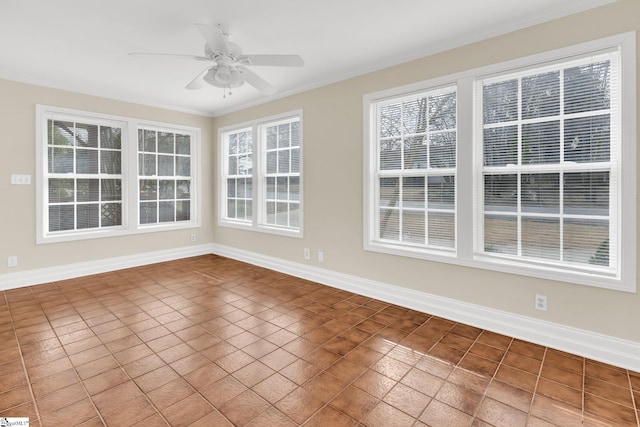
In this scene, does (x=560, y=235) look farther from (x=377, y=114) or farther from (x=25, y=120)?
(x=25, y=120)

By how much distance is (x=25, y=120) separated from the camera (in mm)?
4148

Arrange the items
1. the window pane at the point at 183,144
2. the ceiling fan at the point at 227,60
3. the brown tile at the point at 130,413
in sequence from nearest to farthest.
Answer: the brown tile at the point at 130,413
the ceiling fan at the point at 227,60
the window pane at the point at 183,144

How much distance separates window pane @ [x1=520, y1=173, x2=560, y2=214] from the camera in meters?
2.70

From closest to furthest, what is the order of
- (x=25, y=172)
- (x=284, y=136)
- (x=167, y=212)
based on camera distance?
1. (x=25, y=172)
2. (x=284, y=136)
3. (x=167, y=212)

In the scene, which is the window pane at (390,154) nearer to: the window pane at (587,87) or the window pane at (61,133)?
the window pane at (587,87)

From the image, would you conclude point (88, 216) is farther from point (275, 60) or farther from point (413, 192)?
point (413, 192)

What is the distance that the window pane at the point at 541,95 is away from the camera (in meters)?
2.68

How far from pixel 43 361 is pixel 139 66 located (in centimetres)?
311

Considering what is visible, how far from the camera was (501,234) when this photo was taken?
9.79ft

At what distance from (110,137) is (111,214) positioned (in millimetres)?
1192

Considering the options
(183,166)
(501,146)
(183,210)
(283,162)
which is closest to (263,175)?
(283,162)

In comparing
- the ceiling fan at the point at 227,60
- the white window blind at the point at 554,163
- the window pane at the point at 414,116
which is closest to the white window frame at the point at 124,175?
the ceiling fan at the point at 227,60

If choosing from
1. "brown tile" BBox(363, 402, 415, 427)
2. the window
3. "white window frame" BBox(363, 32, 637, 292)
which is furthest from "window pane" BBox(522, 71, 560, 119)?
the window

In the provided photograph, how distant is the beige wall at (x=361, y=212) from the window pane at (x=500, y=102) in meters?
0.23
